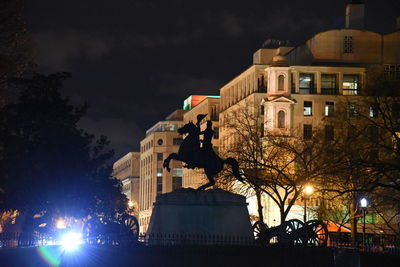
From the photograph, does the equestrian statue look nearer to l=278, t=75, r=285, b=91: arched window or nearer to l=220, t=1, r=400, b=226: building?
l=220, t=1, r=400, b=226: building

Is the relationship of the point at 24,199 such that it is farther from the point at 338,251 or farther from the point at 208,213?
the point at 338,251

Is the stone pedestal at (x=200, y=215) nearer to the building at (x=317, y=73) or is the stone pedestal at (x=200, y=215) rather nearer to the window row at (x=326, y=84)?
the building at (x=317, y=73)

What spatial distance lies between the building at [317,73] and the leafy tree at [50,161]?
201 feet

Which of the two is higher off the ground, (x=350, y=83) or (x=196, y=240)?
(x=350, y=83)

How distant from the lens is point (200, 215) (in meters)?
42.1

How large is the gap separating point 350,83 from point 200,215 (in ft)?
305

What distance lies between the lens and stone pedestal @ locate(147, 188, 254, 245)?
41.8m

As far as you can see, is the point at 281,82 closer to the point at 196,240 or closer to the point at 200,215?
the point at 200,215

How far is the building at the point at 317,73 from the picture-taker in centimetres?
12938

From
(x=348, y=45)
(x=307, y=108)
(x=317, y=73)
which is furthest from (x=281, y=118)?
(x=348, y=45)

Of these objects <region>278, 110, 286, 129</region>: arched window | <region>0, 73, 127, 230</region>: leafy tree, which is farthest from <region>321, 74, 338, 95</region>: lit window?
<region>0, 73, 127, 230</region>: leafy tree

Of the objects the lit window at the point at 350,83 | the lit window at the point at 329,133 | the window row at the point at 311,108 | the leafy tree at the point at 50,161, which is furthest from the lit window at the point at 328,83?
the leafy tree at the point at 50,161

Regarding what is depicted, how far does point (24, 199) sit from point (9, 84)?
9.10 m

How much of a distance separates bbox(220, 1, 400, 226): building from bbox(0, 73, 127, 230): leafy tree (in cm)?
6113
